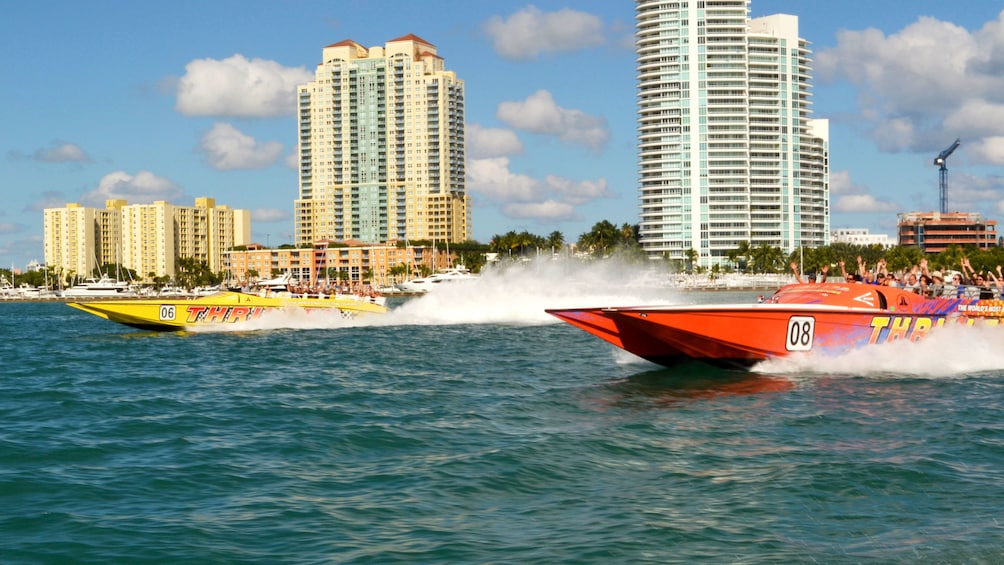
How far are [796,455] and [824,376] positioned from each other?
789 cm

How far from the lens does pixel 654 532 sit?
8070 mm

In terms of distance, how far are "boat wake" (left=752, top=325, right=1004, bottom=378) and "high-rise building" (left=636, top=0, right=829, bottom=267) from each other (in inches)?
5809

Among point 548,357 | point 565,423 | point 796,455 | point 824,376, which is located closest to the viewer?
point 796,455

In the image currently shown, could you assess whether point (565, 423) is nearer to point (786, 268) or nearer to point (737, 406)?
point (737, 406)

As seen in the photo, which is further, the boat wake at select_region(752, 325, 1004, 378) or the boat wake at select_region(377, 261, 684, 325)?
the boat wake at select_region(377, 261, 684, 325)

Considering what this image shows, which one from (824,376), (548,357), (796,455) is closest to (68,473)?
(796,455)

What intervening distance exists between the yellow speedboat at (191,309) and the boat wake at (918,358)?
2258 centimetres

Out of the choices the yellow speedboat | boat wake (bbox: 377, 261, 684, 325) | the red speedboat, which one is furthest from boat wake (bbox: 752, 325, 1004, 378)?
boat wake (bbox: 377, 261, 684, 325)

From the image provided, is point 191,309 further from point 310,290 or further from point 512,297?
point 512,297

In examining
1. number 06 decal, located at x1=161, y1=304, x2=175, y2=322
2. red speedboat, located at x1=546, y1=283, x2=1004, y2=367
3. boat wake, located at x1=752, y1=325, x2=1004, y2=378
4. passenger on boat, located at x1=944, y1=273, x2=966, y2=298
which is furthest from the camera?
number 06 decal, located at x1=161, y1=304, x2=175, y2=322

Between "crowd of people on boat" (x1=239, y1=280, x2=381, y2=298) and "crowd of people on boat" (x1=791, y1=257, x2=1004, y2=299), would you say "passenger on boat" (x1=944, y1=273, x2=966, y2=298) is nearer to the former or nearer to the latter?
"crowd of people on boat" (x1=791, y1=257, x2=1004, y2=299)

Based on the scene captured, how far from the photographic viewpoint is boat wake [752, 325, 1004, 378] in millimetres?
18891

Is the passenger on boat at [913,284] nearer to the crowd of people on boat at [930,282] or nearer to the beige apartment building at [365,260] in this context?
the crowd of people on boat at [930,282]

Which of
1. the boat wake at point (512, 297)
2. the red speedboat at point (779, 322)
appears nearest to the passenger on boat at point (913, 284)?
the red speedboat at point (779, 322)
